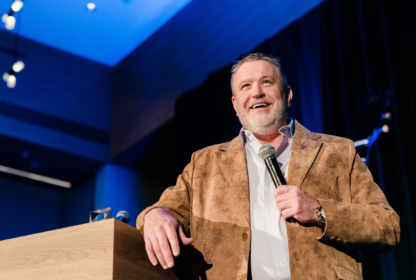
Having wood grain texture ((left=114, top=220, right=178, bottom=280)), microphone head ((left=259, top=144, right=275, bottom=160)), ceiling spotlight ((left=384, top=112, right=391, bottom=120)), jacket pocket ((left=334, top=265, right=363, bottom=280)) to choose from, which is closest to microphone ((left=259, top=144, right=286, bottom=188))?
microphone head ((left=259, top=144, right=275, bottom=160))

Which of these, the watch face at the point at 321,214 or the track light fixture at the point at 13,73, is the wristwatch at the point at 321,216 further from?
the track light fixture at the point at 13,73

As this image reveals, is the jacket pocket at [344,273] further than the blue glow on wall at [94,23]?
No

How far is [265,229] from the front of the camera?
143 centimetres

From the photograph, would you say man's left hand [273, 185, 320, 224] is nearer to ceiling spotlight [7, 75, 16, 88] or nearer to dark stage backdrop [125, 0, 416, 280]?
dark stage backdrop [125, 0, 416, 280]

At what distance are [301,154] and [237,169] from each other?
8.8 inches

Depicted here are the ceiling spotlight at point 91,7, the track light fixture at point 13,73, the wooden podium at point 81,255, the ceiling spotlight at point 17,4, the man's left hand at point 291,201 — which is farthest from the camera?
the ceiling spotlight at point 91,7

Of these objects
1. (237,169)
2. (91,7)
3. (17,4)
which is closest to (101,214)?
(237,169)

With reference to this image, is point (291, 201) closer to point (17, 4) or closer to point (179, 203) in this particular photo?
point (179, 203)

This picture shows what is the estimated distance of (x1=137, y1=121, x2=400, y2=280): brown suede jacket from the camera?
1.31 metres

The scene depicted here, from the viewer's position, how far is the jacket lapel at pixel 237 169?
1478 mm

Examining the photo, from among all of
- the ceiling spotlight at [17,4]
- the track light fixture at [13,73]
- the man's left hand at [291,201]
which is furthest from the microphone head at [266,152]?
the track light fixture at [13,73]

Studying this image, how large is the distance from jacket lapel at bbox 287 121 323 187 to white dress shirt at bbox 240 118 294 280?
70mm

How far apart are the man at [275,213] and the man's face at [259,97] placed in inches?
0.5

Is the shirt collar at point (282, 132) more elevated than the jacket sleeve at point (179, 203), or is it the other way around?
the shirt collar at point (282, 132)
